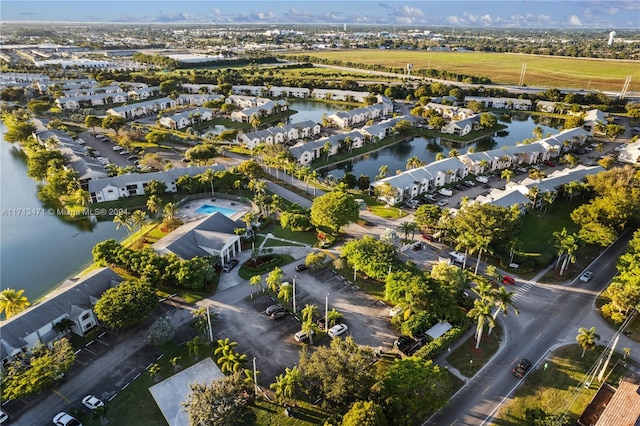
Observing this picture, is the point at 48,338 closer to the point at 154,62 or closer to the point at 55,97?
the point at 55,97

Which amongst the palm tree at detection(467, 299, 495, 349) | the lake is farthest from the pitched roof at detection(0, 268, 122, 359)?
the palm tree at detection(467, 299, 495, 349)

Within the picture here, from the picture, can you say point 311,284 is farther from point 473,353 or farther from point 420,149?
point 420,149

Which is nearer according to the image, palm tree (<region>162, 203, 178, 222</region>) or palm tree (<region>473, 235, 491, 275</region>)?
palm tree (<region>473, 235, 491, 275</region>)

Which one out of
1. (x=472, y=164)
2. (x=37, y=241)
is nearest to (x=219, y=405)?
(x=37, y=241)

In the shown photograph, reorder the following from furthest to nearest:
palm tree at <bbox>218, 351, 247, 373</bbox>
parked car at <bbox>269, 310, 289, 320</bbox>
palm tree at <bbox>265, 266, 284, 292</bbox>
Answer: palm tree at <bbox>265, 266, 284, 292</bbox> < parked car at <bbox>269, 310, 289, 320</bbox> < palm tree at <bbox>218, 351, 247, 373</bbox>

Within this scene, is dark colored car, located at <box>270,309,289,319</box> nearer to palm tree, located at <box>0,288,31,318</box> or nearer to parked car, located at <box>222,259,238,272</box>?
parked car, located at <box>222,259,238,272</box>

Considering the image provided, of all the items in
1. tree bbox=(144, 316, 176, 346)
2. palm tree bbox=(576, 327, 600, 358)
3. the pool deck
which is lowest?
the pool deck

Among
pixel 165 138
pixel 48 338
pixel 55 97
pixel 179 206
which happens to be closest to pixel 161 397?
pixel 48 338
